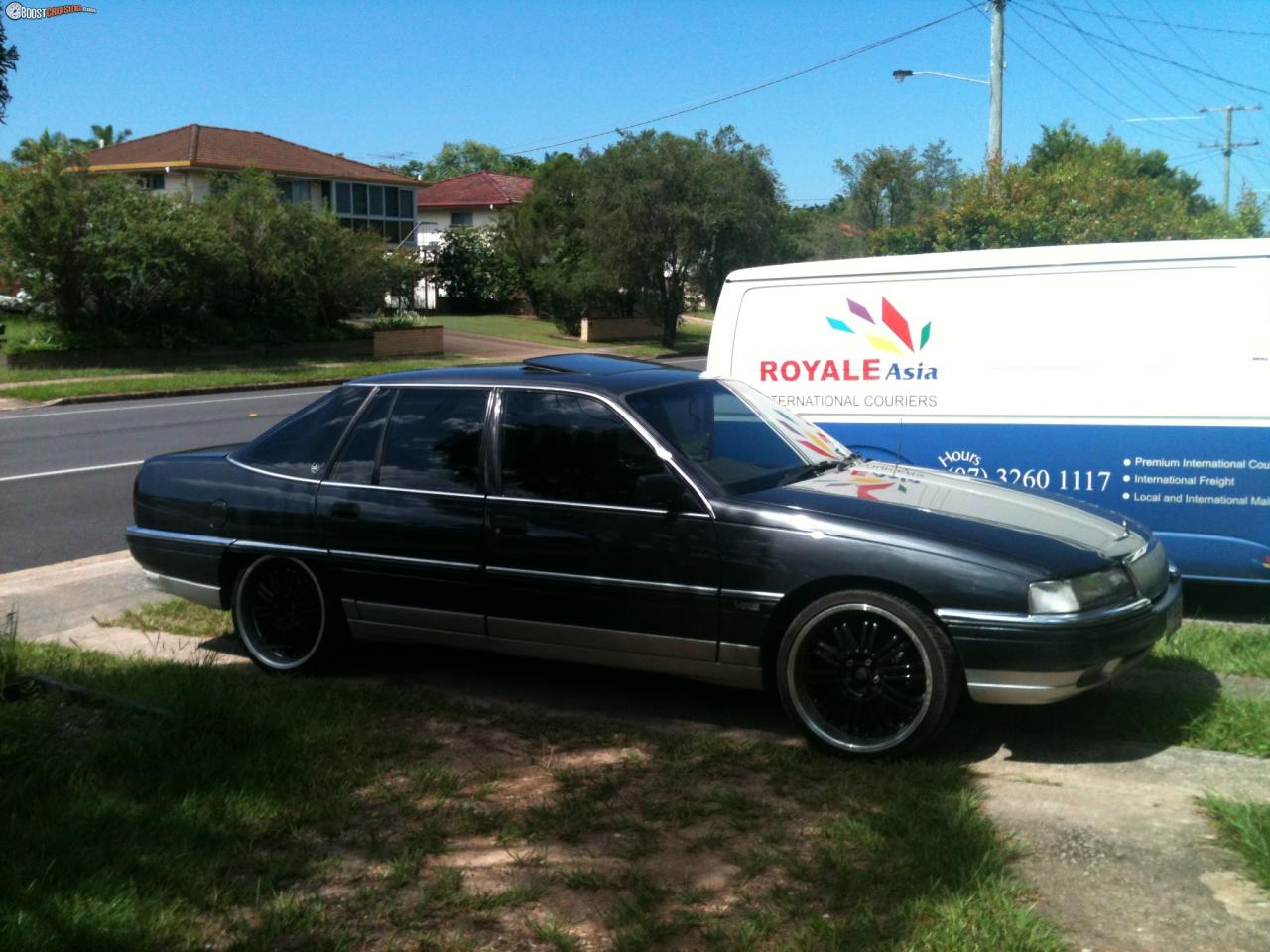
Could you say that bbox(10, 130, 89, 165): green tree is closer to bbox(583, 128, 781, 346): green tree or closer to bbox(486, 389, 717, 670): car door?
bbox(583, 128, 781, 346): green tree

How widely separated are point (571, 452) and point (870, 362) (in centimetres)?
281

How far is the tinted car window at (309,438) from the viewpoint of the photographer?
248 inches

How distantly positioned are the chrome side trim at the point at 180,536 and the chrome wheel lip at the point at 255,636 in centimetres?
21

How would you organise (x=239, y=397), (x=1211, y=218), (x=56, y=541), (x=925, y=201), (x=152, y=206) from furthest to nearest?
(x=925, y=201) < (x=152, y=206) < (x=239, y=397) < (x=1211, y=218) < (x=56, y=541)

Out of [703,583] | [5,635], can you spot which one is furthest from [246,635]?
[703,583]

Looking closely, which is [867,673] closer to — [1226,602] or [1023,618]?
[1023,618]

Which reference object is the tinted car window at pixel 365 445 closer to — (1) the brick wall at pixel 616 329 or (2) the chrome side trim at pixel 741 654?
(2) the chrome side trim at pixel 741 654

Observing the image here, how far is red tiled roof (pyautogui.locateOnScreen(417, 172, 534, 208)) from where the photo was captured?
6450cm

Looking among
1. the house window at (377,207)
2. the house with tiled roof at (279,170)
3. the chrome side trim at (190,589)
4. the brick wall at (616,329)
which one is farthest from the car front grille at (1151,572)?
the house window at (377,207)

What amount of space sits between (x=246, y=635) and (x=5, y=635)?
1.10 metres

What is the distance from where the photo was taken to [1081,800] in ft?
14.6

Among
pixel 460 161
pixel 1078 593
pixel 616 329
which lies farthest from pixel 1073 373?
pixel 460 161

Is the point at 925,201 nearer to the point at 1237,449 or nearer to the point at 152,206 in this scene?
the point at 152,206

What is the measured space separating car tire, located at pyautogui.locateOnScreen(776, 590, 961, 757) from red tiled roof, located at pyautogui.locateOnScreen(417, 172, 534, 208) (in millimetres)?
59798
